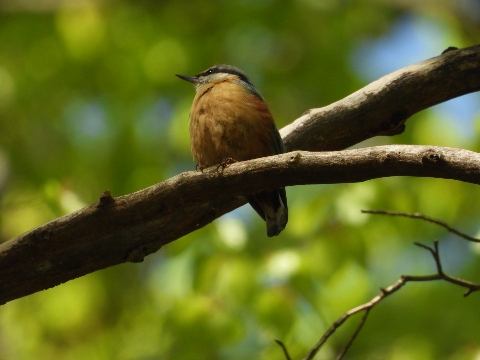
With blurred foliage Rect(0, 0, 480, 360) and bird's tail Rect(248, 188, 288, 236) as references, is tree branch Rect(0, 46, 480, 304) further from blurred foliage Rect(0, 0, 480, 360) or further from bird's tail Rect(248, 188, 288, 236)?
blurred foliage Rect(0, 0, 480, 360)

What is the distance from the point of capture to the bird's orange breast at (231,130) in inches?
152

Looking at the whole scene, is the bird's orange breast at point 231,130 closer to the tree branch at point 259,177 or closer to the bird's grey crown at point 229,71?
the tree branch at point 259,177

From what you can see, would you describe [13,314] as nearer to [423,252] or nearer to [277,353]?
[277,353]

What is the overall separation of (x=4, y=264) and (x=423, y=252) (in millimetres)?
4077

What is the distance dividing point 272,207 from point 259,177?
51.9 inches

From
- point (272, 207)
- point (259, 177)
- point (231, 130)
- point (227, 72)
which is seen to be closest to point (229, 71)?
point (227, 72)

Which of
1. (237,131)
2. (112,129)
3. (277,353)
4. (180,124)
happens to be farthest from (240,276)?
(112,129)

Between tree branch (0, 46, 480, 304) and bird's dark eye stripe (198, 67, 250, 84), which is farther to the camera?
bird's dark eye stripe (198, 67, 250, 84)

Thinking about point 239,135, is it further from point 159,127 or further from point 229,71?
point 159,127

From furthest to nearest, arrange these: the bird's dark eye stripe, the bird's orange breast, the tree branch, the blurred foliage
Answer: the blurred foliage
the bird's dark eye stripe
the bird's orange breast
the tree branch

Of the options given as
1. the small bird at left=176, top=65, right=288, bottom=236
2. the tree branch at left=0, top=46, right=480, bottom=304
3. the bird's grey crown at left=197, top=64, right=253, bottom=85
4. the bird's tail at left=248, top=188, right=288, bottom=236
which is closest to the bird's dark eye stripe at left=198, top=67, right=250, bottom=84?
the bird's grey crown at left=197, top=64, right=253, bottom=85

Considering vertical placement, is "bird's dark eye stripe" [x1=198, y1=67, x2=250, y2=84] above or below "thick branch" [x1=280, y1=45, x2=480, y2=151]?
above

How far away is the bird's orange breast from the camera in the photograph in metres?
3.85

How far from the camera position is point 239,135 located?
3850mm
